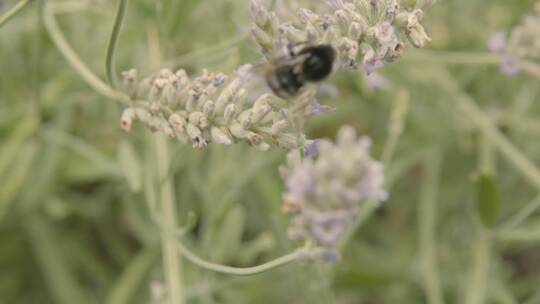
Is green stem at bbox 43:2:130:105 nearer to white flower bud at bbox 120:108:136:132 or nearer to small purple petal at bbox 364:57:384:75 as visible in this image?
white flower bud at bbox 120:108:136:132

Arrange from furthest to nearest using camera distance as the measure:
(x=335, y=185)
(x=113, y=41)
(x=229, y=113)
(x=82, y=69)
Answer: (x=82, y=69), (x=113, y=41), (x=229, y=113), (x=335, y=185)

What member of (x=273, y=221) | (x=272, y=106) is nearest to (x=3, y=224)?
(x=273, y=221)

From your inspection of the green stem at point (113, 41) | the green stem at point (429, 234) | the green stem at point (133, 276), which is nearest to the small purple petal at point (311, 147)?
the green stem at point (113, 41)

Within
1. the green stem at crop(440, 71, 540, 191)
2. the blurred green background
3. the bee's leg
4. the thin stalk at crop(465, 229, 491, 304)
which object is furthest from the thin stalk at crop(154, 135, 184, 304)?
the green stem at crop(440, 71, 540, 191)

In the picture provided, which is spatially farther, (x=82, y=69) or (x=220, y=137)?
(x=82, y=69)

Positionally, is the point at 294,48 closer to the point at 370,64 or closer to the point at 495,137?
the point at 370,64

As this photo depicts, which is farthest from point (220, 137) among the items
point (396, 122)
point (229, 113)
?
point (396, 122)

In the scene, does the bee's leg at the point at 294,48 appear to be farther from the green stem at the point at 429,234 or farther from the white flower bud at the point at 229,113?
the green stem at the point at 429,234
